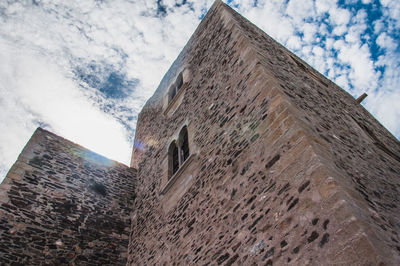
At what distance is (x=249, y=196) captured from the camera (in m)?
4.16

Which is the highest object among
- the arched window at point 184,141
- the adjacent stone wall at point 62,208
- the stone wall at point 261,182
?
the stone wall at point 261,182

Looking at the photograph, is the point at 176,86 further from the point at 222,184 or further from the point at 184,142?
the point at 222,184

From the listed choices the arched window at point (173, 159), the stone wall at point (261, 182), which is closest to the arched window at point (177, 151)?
the arched window at point (173, 159)

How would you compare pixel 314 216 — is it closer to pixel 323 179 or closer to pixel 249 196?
pixel 323 179

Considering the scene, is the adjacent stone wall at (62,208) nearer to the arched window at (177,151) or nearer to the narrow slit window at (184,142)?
the arched window at (177,151)

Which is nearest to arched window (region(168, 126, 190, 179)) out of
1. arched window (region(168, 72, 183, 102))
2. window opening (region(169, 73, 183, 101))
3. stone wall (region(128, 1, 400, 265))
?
stone wall (region(128, 1, 400, 265))

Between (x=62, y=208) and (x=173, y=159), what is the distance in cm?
273

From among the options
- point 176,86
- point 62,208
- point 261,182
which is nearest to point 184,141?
point 176,86

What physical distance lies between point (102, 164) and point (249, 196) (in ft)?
20.5

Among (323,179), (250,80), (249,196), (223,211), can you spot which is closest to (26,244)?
(223,211)

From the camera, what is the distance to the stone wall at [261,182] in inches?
119

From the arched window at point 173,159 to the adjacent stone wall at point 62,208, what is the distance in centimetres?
200

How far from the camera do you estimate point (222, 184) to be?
4863 mm

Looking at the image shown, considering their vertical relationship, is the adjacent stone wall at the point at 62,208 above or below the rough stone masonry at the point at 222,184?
below
